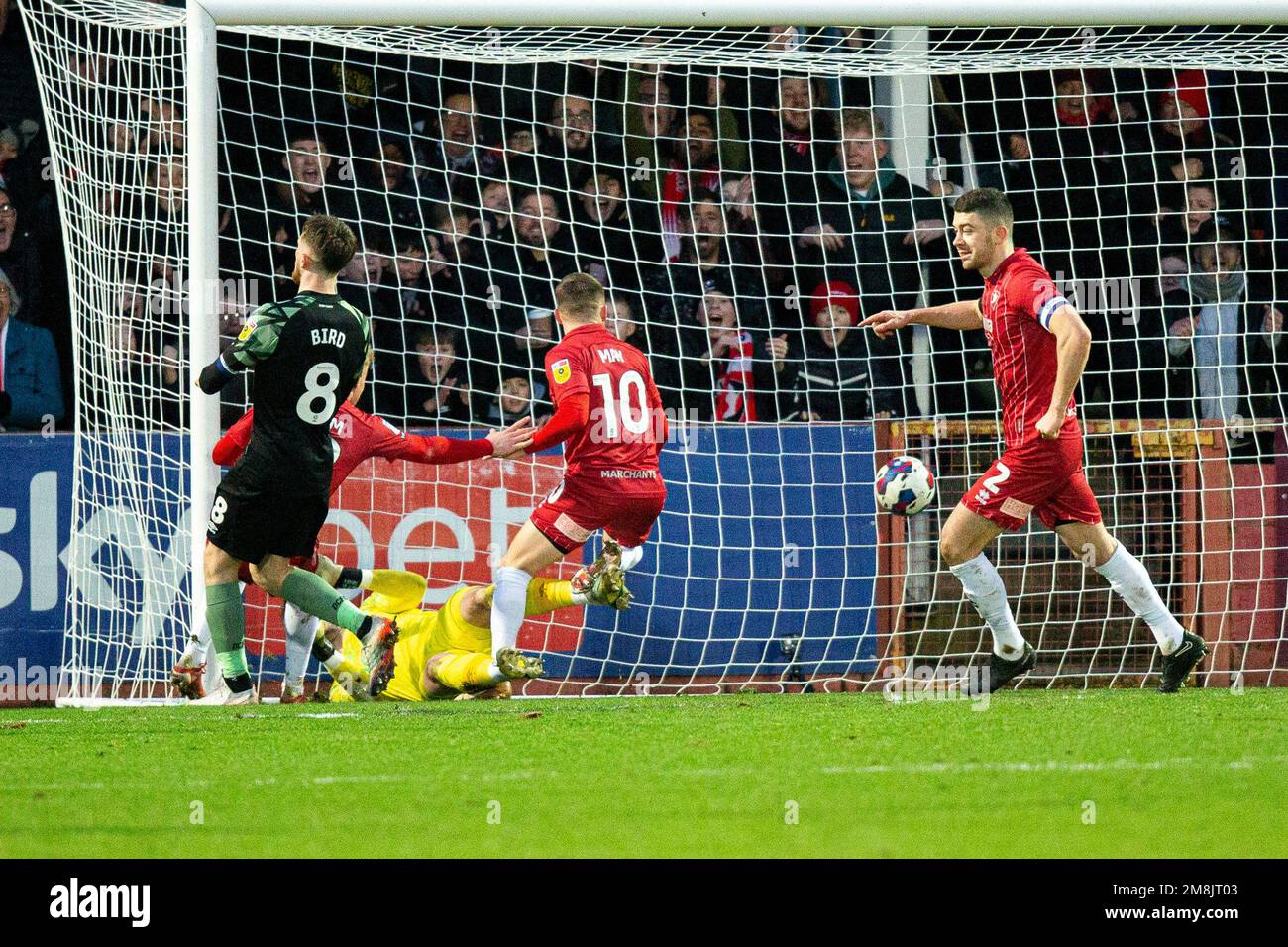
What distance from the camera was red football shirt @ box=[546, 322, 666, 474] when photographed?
23.0 ft

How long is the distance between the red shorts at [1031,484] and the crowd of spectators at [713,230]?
2180 millimetres

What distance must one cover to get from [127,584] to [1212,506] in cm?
545

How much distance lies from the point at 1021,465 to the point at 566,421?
6.02 feet

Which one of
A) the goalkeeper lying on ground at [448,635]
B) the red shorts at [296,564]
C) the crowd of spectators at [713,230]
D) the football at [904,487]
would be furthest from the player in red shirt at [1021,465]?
the red shorts at [296,564]

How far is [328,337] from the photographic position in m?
6.19

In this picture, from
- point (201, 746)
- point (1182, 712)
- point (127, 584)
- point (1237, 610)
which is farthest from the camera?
point (1237, 610)

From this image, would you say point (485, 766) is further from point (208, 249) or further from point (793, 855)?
point (208, 249)

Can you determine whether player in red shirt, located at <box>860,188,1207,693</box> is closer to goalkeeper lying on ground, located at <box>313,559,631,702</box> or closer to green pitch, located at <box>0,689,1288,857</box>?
green pitch, located at <box>0,689,1288,857</box>

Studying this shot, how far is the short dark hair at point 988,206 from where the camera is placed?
261 inches

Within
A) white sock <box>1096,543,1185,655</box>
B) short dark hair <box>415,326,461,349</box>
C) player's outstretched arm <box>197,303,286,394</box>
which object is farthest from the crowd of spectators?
player's outstretched arm <box>197,303,286,394</box>

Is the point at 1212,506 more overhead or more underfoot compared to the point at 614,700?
more overhead

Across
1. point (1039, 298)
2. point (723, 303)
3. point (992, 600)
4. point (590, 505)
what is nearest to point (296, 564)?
point (590, 505)

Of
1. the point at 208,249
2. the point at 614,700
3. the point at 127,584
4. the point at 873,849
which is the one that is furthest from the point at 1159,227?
the point at 873,849
